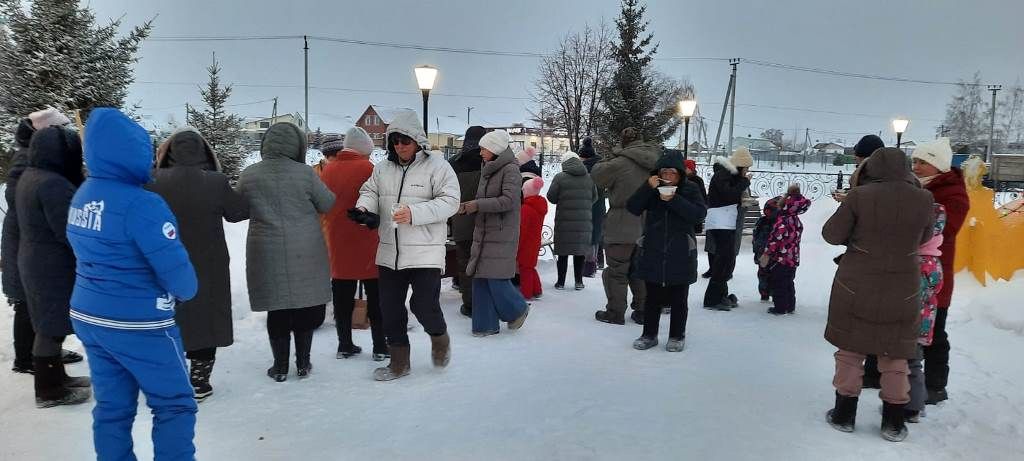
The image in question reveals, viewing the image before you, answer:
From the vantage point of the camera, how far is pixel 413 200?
4.07 metres

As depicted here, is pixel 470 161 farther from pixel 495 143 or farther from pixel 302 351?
pixel 302 351

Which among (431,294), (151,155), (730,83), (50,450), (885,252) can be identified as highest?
(730,83)

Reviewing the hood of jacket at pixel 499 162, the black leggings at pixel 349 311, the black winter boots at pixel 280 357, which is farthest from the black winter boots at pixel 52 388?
the hood of jacket at pixel 499 162

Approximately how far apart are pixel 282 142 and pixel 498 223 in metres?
1.89

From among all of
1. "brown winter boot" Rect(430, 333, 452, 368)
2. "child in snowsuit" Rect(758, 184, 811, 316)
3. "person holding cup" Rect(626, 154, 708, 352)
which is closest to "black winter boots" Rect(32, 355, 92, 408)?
"brown winter boot" Rect(430, 333, 452, 368)

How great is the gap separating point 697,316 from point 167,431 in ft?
16.5

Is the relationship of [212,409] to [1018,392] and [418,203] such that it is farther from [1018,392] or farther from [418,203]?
[1018,392]

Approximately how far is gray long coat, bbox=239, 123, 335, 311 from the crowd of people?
0.01 m

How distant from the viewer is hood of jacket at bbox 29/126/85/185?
3256 millimetres

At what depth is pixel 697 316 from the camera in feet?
20.7

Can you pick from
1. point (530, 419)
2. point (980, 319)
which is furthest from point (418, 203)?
point (980, 319)

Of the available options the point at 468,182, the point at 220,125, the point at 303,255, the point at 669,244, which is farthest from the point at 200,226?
the point at 220,125

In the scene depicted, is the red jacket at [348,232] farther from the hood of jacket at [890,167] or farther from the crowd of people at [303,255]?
the hood of jacket at [890,167]

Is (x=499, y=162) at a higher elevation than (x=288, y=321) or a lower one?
higher
